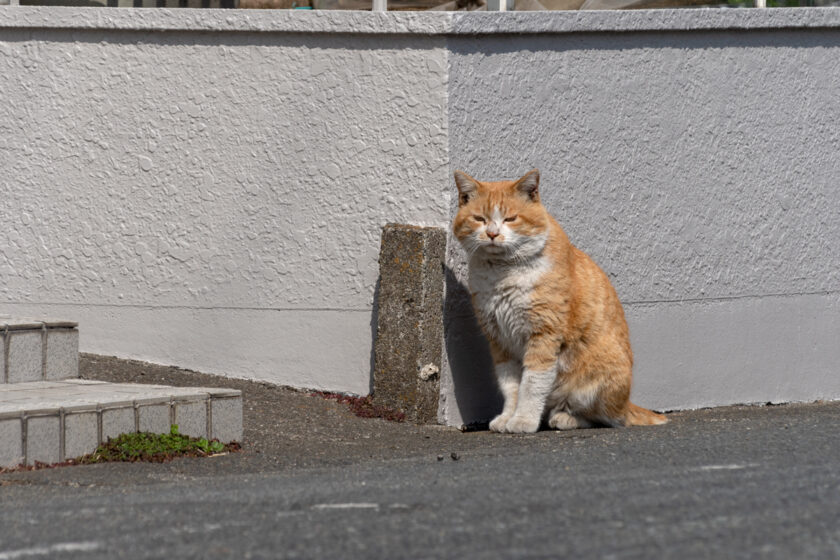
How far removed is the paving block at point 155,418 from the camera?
17.5 feet

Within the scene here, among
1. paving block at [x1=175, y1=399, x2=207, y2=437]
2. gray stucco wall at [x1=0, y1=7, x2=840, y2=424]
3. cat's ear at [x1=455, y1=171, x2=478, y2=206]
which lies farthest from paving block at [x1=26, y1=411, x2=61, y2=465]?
cat's ear at [x1=455, y1=171, x2=478, y2=206]

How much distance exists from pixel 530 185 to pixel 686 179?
1.72m

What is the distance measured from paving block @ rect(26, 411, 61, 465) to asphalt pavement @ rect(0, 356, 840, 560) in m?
0.11

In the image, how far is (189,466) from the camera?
17.0 feet

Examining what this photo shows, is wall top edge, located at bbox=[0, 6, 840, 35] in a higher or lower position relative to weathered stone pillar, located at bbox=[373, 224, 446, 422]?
higher

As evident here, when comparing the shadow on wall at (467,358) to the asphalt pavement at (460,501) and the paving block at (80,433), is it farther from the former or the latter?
the paving block at (80,433)

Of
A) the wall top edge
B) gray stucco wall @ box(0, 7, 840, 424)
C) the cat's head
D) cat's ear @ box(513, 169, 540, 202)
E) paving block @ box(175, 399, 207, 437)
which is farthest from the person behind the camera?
gray stucco wall @ box(0, 7, 840, 424)

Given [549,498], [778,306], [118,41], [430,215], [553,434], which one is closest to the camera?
[549,498]

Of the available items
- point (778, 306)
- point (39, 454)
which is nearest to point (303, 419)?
point (39, 454)

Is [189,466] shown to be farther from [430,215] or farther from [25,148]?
[25,148]

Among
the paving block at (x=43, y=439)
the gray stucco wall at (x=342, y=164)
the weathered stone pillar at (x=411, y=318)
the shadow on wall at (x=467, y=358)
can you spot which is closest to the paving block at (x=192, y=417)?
the paving block at (x=43, y=439)

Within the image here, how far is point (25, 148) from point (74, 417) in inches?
108

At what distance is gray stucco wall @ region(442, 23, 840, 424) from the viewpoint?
6844 millimetres

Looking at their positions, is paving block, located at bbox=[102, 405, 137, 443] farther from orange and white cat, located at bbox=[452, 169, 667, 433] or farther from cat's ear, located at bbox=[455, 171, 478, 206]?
cat's ear, located at bbox=[455, 171, 478, 206]
